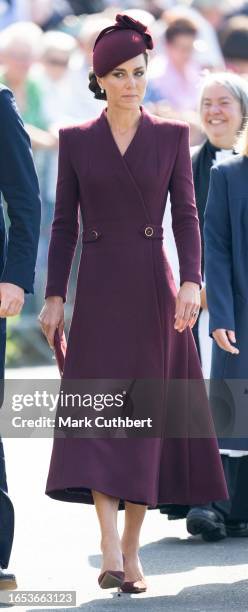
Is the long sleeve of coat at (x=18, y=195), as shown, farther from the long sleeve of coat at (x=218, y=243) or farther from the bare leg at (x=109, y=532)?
the long sleeve of coat at (x=218, y=243)

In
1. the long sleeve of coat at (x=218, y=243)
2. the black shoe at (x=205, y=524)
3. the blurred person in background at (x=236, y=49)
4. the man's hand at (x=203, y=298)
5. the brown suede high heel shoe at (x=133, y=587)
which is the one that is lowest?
the brown suede high heel shoe at (x=133, y=587)

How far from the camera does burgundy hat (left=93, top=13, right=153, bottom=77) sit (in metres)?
6.71

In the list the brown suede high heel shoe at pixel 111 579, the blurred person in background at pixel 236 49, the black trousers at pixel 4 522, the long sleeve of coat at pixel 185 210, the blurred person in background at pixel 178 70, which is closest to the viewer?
the brown suede high heel shoe at pixel 111 579

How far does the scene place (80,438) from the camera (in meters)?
6.64

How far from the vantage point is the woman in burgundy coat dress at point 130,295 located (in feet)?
21.8

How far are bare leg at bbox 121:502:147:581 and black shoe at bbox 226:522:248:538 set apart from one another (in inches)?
52.7

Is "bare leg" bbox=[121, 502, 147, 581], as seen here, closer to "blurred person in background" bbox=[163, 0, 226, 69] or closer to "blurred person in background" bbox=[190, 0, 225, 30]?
"blurred person in background" bbox=[163, 0, 226, 69]

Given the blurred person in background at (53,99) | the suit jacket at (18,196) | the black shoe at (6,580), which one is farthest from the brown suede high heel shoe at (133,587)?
the blurred person in background at (53,99)

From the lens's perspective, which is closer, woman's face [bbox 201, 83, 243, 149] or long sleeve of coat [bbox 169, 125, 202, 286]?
long sleeve of coat [bbox 169, 125, 202, 286]

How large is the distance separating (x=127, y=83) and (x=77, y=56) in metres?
7.54

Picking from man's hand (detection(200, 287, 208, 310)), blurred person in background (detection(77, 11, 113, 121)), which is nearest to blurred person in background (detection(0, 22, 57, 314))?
blurred person in background (detection(77, 11, 113, 121))

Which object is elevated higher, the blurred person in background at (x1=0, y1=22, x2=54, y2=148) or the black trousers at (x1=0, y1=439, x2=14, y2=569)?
the blurred person in background at (x1=0, y1=22, x2=54, y2=148)

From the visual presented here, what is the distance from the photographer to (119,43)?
671cm

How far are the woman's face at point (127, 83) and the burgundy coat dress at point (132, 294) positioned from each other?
0.10 m
